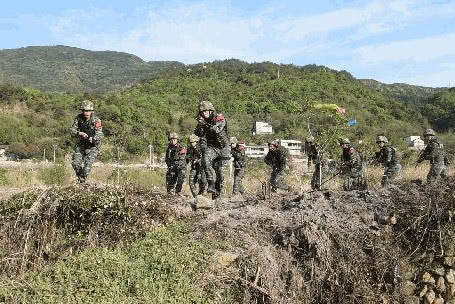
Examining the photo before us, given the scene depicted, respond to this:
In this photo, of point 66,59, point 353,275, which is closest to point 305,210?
point 353,275

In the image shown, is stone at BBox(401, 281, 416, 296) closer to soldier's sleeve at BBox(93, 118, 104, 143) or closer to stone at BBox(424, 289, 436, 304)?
stone at BBox(424, 289, 436, 304)

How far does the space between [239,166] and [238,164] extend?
62mm

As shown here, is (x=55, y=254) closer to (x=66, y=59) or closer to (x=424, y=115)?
(x=424, y=115)

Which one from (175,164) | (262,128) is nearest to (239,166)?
(175,164)

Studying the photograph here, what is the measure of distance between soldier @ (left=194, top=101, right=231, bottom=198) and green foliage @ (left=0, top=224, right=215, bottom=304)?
229cm

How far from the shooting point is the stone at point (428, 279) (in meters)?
6.21

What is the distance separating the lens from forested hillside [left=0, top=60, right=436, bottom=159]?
37.0 meters

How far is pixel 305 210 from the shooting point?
6.57 metres

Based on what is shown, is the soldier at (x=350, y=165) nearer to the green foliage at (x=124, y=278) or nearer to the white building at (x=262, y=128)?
the green foliage at (x=124, y=278)

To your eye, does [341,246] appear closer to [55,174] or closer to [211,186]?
[211,186]

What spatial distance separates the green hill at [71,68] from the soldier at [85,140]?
81.7 metres

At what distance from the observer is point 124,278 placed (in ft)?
16.6

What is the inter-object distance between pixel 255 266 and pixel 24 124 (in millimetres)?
36683

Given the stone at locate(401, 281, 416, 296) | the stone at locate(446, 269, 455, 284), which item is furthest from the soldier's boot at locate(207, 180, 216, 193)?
the stone at locate(446, 269, 455, 284)
